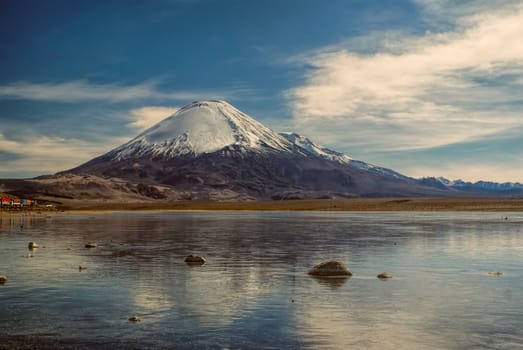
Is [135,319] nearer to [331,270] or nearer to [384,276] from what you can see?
[331,270]

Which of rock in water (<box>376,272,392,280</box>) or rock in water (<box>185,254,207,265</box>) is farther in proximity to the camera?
rock in water (<box>185,254,207,265</box>)

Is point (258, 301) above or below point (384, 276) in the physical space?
below

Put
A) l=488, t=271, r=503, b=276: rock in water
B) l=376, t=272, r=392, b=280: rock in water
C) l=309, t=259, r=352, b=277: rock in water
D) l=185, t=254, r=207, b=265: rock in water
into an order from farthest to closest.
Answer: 1. l=185, t=254, r=207, b=265: rock in water
2. l=488, t=271, r=503, b=276: rock in water
3. l=309, t=259, r=352, b=277: rock in water
4. l=376, t=272, r=392, b=280: rock in water

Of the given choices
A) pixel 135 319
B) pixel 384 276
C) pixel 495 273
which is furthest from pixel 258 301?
pixel 495 273

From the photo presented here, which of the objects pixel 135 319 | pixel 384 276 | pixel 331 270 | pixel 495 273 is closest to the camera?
pixel 135 319

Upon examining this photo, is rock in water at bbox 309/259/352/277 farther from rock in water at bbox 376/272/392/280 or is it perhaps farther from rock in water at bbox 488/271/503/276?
rock in water at bbox 488/271/503/276

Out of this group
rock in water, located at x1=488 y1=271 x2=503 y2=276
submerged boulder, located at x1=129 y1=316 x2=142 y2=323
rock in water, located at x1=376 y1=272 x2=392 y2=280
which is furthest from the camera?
rock in water, located at x1=488 y1=271 x2=503 y2=276

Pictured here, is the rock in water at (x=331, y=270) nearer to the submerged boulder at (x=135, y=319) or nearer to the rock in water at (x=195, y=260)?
the rock in water at (x=195, y=260)

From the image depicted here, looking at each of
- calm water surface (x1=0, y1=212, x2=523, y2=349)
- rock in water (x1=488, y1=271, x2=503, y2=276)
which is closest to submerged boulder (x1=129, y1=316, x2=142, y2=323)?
calm water surface (x1=0, y1=212, x2=523, y2=349)

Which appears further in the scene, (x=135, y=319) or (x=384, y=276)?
(x=384, y=276)

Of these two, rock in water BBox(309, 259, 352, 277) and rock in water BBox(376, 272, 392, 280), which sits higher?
rock in water BBox(309, 259, 352, 277)

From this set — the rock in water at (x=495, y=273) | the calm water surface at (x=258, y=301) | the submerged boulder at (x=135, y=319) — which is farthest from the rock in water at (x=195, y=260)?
the rock in water at (x=495, y=273)

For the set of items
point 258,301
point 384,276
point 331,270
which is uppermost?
point 331,270

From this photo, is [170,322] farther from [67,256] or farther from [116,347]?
[67,256]
